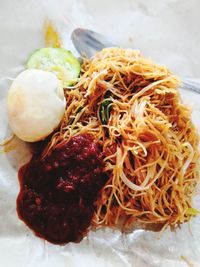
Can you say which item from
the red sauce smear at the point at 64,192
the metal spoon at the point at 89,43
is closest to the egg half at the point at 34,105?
the red sauce smear at the point at 64,192

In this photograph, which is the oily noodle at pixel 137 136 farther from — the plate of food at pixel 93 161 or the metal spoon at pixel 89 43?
the metal spoon at pixel 89 43

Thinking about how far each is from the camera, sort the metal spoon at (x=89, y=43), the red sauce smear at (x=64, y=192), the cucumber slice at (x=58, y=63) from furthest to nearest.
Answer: the metal spoon at (x=89, y=43), the cucumber slice at (x=58, y=63), the red sauce smear at (x=64, y=192)

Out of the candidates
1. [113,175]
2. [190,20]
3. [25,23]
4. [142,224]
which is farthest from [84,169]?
[190,20]

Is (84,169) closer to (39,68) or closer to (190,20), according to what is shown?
(39,68)

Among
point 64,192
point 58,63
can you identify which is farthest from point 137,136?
point 58,63

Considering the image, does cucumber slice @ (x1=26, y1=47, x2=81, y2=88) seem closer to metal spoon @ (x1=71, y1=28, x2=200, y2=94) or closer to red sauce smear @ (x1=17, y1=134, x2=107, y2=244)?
metal spoon @ (x1=71, y1=28, x2=200, y2=94)
